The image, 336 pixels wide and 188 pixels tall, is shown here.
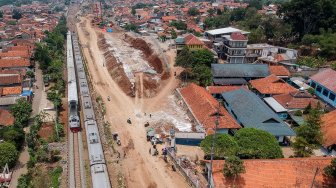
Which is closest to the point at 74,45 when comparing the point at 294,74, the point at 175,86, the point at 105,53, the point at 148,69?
the point at 105,53

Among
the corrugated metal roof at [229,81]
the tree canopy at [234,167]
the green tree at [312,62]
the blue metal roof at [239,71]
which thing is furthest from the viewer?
the green tree at [312,62]

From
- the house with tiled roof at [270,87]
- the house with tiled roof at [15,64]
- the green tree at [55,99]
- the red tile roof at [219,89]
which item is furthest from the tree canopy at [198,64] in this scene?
the house with tiled roof at [15,64]

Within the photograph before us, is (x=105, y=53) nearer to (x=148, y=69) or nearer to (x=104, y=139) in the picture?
(x=148, y=69)

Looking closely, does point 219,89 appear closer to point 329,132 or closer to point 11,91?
point 329,132

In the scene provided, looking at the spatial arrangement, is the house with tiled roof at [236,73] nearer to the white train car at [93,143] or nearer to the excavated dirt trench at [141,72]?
the excavated dirt trench at [141,72]

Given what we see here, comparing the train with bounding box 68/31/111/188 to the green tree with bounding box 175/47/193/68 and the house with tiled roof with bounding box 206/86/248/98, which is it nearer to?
the green tree with bounding box 175/47/193/68


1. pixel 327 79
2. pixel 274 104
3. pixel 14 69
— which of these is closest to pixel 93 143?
pixel 274 104

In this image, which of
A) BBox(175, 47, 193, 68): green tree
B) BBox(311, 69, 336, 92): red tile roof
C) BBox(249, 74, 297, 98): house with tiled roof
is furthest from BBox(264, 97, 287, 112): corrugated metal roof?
BBox(175, 47, 193, 68): green tree

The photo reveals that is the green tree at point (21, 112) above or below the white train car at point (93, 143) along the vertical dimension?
above
